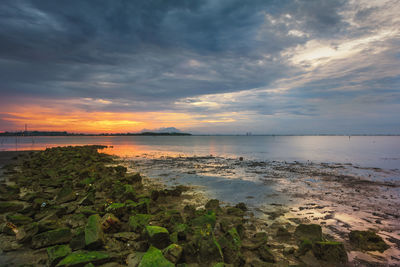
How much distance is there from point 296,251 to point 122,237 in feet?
15.7

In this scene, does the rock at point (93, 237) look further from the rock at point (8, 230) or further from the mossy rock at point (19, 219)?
the mossy rock at point (19, 219)

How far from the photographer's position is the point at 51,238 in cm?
514

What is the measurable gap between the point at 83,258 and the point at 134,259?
1041 mm

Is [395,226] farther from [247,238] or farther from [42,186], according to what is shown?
[42,186]

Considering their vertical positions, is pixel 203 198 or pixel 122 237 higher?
pixel 122 237

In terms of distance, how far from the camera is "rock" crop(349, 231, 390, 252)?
5.85 meters

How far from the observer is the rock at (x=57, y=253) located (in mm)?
4254

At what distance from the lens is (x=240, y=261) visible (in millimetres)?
4770

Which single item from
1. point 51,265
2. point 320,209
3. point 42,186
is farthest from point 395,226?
point 42,186

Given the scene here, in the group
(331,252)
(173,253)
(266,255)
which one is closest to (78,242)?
(173,253)

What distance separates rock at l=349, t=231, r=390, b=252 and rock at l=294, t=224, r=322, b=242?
3.51 feet

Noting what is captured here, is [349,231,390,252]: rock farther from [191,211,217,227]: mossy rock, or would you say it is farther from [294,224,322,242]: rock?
[191,211,217,227]: mossy rock

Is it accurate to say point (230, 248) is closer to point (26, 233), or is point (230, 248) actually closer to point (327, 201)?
point (26, 233)

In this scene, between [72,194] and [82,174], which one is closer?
[72,194]
